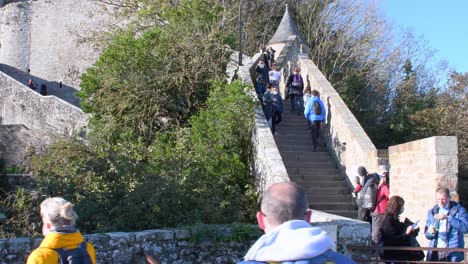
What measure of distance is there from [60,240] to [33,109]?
65.7ft

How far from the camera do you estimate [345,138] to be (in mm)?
12406

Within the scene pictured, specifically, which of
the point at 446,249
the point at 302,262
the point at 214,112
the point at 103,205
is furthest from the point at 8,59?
the point at 302,262

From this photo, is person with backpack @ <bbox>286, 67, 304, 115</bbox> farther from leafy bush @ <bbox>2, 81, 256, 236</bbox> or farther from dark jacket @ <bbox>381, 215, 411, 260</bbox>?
dark jacket @ <bbox>381, 215, 411, 260</bbox>

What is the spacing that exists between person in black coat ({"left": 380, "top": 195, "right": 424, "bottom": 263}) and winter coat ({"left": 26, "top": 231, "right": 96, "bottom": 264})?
417 cm

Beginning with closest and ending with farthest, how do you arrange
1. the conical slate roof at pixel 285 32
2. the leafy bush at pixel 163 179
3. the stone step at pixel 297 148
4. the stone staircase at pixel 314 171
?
the leafy bush at pixel 163 179, the stone staircase at pixel 314 171, the stone step at pixel 297 148, the conical slate roof at pixel 285 32

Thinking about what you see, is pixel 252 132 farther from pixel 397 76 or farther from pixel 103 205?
pixel 397 76

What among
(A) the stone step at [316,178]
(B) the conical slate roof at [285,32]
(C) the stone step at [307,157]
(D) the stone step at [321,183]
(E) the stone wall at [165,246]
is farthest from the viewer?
(B) the conical slate roof at [285,32]

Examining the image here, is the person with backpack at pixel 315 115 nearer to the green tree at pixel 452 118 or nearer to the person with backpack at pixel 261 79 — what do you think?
the person with backpack at pixel 261 79

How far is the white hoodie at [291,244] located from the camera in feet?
7.74

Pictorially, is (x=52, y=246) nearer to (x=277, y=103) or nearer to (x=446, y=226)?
(x=446, y=226)

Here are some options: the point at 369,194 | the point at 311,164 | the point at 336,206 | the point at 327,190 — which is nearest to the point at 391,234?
the point at 369,194

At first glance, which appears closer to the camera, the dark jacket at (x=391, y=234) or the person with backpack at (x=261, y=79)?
the dark jacket at (x=391, y=234)

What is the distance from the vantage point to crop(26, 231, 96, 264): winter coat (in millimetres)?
3633

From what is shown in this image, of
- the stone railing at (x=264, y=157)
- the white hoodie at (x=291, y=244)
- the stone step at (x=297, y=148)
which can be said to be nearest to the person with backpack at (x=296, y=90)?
the stone step at (x=297, y=148)
